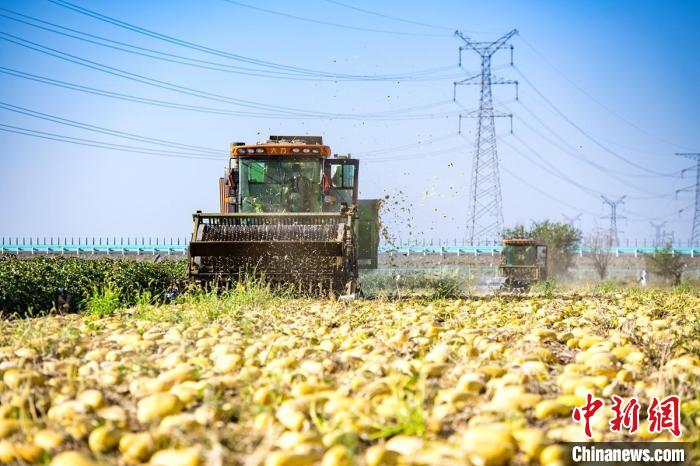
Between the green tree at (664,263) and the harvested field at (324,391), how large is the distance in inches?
1539

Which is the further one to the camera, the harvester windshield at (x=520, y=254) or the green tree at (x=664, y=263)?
the green tree at (x=664, y=263)

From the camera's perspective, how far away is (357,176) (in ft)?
45.8

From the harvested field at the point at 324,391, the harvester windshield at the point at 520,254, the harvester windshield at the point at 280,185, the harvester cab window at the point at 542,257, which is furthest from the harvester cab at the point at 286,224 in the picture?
the harvester cab window at the point at 542,257

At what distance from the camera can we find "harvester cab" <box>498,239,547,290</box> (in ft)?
86.6

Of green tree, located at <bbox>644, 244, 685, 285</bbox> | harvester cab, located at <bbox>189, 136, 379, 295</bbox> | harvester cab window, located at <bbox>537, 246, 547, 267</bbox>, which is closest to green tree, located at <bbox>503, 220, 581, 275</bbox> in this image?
green tree, located at <bbox>644, 244, 685, 285</bbox>

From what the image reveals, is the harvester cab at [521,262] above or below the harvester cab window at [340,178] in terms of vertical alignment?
below

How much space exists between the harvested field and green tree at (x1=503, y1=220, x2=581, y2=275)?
37.8 m

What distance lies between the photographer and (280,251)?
1174 cm

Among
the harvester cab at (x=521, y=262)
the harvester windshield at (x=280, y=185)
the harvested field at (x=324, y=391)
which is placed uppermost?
the harvester windshield at (x=280, y=185)

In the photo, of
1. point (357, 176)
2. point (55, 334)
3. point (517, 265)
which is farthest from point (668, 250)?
point (55, 334)

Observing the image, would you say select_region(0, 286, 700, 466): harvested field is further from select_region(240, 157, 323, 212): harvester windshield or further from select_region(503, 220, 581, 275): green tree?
select_region(503, 220, 581, 275): green tree

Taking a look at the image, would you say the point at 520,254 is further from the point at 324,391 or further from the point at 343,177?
the point at 324,391

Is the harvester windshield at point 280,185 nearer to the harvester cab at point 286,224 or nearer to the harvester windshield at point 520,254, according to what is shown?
the harvester cab at point 286,224

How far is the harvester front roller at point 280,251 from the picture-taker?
11469mm
